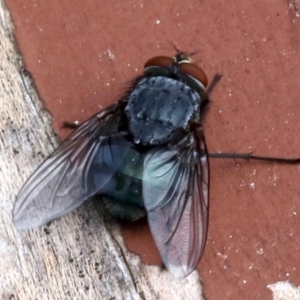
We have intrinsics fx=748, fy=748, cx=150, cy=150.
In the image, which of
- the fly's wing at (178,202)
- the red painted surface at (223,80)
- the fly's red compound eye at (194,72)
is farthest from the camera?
the fly's red compound eye at (194,72)

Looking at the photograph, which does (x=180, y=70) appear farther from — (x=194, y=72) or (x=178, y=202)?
(x=178, y=202)

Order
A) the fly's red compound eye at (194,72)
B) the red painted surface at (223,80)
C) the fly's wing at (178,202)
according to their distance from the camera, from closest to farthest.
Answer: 1. the fly's wing at (178,202)
2. the red painted surface at (223,80)
3. the fly's red compound eye at (194,72)

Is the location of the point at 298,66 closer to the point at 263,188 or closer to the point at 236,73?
the point at 236,73

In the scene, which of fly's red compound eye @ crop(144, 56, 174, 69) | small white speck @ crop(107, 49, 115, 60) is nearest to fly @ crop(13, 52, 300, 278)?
fly's red compound eye @ crop(144, 56, 174, 69)

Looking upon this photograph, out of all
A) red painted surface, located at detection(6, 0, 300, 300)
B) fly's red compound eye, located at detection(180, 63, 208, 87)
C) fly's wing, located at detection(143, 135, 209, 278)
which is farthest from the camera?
fly's red compound eye, located at detection(180, 63, 208, 87)

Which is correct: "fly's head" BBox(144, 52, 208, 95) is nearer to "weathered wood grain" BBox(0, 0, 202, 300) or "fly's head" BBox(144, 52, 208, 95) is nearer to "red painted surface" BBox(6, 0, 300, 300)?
"red painted surface" BBox(6, 0, 300, 300)

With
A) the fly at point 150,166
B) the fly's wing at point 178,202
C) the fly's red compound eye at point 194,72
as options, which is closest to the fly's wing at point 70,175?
the fly at point 150,166

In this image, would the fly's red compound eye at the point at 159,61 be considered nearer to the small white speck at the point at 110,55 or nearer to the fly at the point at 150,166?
the fly at the point at 150,166

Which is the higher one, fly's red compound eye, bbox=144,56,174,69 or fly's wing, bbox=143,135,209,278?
fly's red compound eye, bbox=144,56,174,69
